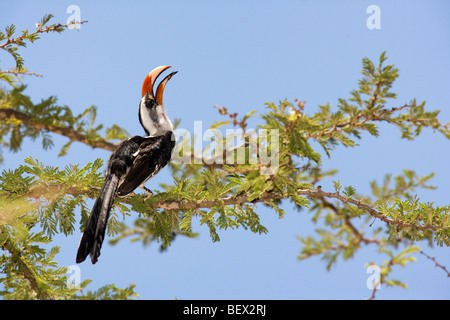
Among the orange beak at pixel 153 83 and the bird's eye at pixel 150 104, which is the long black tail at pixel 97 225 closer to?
the bird's eye at pixel 150 104

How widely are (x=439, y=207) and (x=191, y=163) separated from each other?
3.20m

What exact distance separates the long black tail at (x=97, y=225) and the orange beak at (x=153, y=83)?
6.37 feet

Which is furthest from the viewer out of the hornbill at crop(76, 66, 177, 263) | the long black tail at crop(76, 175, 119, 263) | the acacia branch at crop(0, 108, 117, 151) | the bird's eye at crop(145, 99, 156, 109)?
the acacia branch at crop(0, 108, 117, 151)

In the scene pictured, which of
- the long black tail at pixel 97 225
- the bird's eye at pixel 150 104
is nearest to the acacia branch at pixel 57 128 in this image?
the bird's eye at pixel 150 104

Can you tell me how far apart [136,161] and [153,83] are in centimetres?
155

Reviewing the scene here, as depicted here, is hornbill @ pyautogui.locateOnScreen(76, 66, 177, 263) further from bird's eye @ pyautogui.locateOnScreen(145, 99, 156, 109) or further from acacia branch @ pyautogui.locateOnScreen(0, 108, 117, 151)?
acacia branch @ pyautogui.locateOnScreen(0, 108, 117, 151)

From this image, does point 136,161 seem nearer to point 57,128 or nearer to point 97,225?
point 97,225

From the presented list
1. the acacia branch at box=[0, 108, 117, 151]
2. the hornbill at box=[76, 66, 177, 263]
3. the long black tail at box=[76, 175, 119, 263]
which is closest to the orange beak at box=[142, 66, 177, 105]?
the hornbill at box=[76, 66, 177, 263]

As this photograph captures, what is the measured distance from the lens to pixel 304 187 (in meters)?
3.54

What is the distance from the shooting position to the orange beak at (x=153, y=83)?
213 inches

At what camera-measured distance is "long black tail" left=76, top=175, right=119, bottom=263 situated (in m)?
3.52

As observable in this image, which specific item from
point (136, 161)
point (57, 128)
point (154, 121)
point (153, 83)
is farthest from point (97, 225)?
point (57, 128)

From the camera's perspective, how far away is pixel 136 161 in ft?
14.8
